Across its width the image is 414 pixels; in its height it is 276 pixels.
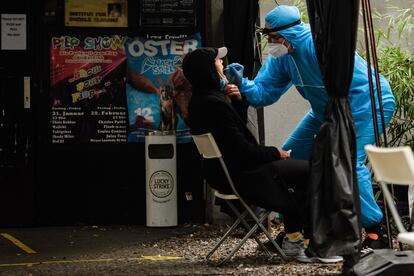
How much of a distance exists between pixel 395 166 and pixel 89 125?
4.78m

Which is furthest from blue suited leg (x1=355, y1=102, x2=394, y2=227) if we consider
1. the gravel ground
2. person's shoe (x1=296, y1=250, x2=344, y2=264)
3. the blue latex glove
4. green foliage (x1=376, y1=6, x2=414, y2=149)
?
green foliage (x1=376, y1=6, x2=414, y2=149)

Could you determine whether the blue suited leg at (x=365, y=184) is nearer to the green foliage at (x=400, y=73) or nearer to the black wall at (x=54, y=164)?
the green foliage at (x=400, y=73)

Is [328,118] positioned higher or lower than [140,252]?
higher

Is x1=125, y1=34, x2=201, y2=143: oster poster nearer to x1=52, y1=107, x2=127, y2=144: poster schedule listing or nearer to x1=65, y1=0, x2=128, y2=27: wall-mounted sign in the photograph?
x1=52, y1=107, x2=127, y2=144: poster schedule listing

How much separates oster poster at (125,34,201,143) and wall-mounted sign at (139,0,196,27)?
14cm

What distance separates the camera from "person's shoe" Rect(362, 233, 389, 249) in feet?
23.4

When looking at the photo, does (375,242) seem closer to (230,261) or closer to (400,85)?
(230,261)

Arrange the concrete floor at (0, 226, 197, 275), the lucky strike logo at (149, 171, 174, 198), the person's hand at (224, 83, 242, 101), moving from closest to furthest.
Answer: the concrete floor at (0, 226, 197, 275)
the person's hand at (224, 83, 242, 101)
the lucky strike logo at (149, 171, 174, 198)

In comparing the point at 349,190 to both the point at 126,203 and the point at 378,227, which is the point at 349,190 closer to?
the point at 378,227

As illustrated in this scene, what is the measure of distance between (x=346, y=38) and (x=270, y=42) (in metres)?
1.30

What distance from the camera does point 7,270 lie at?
→ 6934 mm

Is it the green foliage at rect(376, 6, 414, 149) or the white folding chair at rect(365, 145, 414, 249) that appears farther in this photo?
the green foliage at rect(376, 6, 414, 149)

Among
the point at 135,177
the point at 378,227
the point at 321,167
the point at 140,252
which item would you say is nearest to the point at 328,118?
the point at 321,167

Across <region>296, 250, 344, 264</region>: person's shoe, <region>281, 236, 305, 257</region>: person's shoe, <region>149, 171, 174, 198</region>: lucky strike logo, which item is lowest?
<region>296, 250, 344, 264</region>: person's shoe
